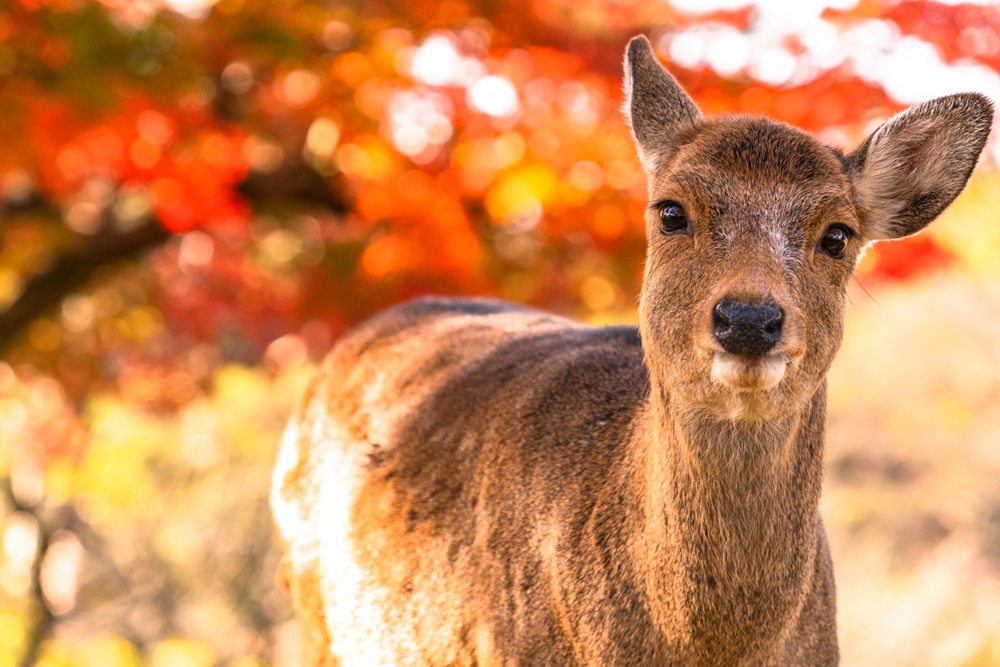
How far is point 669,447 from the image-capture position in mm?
2977

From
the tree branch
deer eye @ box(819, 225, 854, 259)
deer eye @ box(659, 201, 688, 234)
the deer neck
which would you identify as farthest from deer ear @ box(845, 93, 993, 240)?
the tree branch

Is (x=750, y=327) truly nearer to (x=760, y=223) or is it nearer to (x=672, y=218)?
(x=760, y=223)

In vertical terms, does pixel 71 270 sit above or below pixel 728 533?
below

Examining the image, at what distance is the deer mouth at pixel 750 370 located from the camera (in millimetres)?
2584

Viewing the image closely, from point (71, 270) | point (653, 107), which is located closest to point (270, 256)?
point (71, 270)

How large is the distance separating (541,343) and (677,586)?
1.35 meters

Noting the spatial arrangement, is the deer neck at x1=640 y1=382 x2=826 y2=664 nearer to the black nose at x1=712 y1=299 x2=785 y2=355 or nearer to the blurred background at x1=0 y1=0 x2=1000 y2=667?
the black nose at x1=712 y1=299 x2=785 y2=355

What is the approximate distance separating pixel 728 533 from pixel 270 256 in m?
6.49

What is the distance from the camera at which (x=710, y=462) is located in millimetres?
2895

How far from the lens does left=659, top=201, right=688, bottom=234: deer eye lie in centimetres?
305

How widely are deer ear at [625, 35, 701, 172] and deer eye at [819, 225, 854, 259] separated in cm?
64

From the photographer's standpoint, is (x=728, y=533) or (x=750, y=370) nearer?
(x=750, y=370)

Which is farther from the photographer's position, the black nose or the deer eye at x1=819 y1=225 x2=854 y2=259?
the deer eye at x1=819 y1=225 x2=854 y2=259

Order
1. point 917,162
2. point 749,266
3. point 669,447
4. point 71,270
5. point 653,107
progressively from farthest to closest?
1. point 71,270
2. point 653,107
3. point 917,162
4. point 669,447
5. point 749,266
